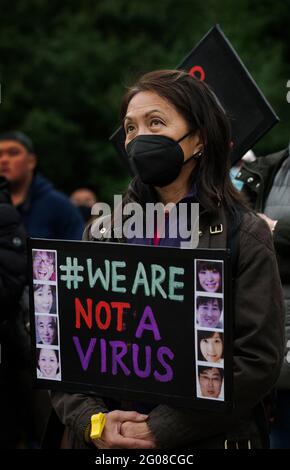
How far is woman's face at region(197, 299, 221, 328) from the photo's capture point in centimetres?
270

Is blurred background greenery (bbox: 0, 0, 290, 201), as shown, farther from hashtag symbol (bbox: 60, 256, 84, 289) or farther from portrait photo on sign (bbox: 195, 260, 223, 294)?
portrait photo on sign (bbox: 195, 260, 223, 294)

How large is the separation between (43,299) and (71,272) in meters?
0.13

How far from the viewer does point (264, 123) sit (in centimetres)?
368

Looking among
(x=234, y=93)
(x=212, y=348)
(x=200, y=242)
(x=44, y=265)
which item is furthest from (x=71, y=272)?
(x=234, y=93)

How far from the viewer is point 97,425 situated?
291cm

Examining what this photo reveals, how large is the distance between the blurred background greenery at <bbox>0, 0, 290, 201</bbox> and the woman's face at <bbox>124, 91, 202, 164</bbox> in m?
17.5

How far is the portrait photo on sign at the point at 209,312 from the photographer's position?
2691 millimetres

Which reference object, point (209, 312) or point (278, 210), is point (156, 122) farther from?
point (278, 210)

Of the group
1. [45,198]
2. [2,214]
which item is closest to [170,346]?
[2,214]

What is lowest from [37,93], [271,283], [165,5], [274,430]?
[274,430]

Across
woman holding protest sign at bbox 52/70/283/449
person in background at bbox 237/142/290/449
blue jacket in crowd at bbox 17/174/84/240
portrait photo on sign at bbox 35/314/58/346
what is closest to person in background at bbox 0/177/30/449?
person in background at bbox 237/142/290/449

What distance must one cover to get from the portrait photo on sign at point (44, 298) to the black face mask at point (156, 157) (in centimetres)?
45

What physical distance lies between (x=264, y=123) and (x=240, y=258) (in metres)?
0.96
